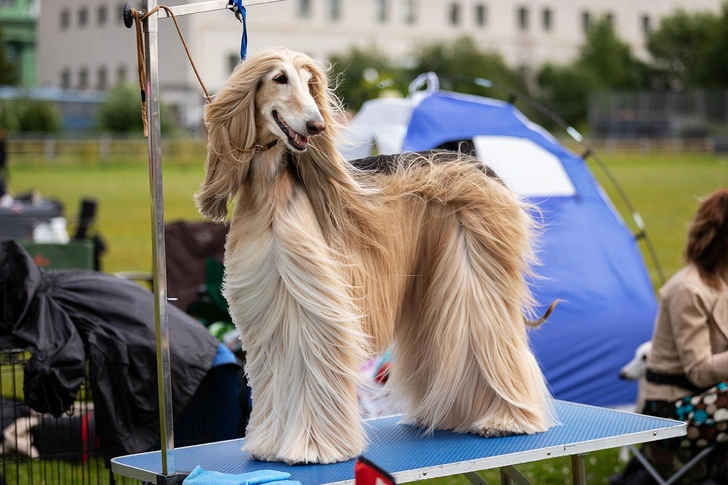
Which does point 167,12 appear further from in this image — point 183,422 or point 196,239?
point 196,239

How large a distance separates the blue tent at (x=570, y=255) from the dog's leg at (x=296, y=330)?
2500 millimetres

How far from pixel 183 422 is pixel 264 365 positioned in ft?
4.34

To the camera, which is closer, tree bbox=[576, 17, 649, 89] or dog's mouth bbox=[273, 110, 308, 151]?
dog's mouth bbox=[273, 110, 308, 151]

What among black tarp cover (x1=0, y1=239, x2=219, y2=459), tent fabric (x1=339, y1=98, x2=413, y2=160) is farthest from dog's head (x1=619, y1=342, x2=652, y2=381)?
tent fabric (x1=339, y1=98, x2=413, y2=160)

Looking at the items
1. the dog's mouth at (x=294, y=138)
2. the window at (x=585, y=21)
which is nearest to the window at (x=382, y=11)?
the window at (x=585, y=21)

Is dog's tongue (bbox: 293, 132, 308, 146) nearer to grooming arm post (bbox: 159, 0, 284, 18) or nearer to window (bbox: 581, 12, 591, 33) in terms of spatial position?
grooming arm post (bbox: 159, 0, 284, 18)

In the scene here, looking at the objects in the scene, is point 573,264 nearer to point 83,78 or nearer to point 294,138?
point 294,138

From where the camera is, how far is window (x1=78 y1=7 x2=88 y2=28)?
146ft

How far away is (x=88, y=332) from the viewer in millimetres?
3576

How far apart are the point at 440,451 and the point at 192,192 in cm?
1873

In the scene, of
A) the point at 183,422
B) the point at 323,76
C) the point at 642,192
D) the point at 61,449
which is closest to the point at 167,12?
the point at 323,76

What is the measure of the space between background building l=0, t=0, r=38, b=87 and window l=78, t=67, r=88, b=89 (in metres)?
2.13

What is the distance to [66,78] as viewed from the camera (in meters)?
47.0

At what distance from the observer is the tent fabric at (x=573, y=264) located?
542cm
